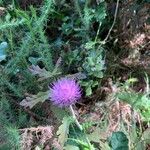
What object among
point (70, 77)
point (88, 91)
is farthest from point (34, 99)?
point (88, 91)

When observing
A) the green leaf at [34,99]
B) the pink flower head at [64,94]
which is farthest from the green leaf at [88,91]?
the pink flower head at [64,94]

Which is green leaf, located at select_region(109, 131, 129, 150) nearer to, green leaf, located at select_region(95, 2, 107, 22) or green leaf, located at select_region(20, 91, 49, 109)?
green leaf, located at select_region(20, 91, 49, 109)

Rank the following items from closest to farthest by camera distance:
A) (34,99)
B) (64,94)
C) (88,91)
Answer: (64,94), (34,99), (88,91)

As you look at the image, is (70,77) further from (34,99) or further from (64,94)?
(64,94)

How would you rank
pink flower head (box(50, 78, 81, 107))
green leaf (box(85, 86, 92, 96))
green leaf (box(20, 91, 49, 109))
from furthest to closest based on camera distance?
1. green leaf (box(85, 86, 92, 96))
2. green leaf (box(20, 91, 49, 109))
3. pink flower head (box(50, 78, 81, 107))

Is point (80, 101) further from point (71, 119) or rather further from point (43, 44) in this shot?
point (71, 119)

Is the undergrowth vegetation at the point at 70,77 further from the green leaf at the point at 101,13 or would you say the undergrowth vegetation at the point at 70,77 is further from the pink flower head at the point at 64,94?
the pink flower head at the point at 64,94

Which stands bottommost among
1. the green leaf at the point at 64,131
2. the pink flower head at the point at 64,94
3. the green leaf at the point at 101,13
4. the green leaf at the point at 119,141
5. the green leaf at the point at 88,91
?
the green leaf at the point at 119,141

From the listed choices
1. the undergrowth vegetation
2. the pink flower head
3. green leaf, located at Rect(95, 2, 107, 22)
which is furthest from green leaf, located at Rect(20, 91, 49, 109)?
green leaf, located at Rect(95, 2, 107, 22)

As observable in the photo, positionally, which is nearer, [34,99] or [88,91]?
[34,99]
